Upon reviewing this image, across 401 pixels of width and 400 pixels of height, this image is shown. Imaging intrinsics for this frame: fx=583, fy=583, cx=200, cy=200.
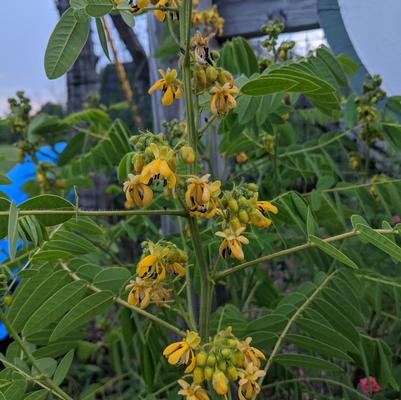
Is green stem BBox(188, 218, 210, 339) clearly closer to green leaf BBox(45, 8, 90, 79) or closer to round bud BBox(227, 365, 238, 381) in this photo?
round bud BBox(227, 365, 238, 381)

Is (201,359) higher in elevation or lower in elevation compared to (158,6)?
lower

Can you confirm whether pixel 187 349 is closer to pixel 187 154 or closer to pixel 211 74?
pixel 187 154

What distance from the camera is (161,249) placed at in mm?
753

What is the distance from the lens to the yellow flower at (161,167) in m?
0.65

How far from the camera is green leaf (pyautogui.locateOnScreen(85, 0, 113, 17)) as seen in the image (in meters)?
0.68

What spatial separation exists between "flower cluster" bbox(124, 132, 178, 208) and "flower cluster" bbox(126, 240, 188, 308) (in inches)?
3.2

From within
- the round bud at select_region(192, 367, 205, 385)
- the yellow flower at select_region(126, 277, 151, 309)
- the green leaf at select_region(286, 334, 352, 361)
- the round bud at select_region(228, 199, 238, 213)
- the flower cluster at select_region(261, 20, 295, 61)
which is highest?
the flower cluster at select_region(261, 20, 295, 61)

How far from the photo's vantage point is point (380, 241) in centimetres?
69

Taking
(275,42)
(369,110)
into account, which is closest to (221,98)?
(275,42)

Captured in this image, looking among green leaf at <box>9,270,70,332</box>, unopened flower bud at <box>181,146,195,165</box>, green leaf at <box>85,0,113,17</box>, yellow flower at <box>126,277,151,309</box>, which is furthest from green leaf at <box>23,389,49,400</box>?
green leaf at <box>85,0,113,17</box>

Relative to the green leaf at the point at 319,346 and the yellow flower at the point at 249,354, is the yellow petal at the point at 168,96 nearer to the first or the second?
the yellow flower at the point at 249,354

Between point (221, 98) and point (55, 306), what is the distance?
389 millimetres

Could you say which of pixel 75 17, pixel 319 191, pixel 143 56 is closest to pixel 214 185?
pixel 75 17

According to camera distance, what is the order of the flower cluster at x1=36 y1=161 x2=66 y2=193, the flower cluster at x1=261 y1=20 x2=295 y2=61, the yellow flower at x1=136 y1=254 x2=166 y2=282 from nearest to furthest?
the yellow flower at x1=136 y1=254 x2=166 y2=282
the flower cluster at x1=261 y1=20 x2=295 y2=61
the flower cluster at x1=36 y1=161 x2=66 y2=193
